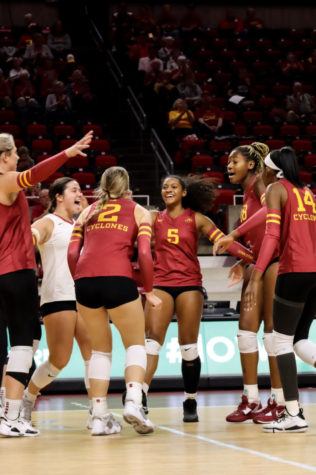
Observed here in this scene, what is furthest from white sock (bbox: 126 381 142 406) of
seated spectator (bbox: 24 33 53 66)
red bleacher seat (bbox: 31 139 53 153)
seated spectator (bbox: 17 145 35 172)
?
seated spectator (bbox: 24 33 53 66)

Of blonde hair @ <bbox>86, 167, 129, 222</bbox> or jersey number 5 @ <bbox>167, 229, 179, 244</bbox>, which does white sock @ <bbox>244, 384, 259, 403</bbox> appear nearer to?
jersey number 5 @ <bbox>167, 229, 179, 244</bbox>

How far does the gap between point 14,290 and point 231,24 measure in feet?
56.4

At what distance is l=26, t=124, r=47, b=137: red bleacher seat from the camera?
1617 cm

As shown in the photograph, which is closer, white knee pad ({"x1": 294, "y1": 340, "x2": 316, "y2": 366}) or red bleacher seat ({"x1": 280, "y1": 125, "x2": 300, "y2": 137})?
white knee pad ({"x1": 294, "y1": 340, "x2": 316, "y2": 366})

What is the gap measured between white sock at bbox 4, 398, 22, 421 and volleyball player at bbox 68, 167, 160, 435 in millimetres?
550

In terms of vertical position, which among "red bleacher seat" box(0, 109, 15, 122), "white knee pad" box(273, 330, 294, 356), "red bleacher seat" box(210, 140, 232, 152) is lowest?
"red bleacher seat" box(210, 140, 232, 152)

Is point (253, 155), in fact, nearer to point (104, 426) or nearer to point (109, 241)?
point (109, 241)

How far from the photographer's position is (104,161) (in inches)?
614

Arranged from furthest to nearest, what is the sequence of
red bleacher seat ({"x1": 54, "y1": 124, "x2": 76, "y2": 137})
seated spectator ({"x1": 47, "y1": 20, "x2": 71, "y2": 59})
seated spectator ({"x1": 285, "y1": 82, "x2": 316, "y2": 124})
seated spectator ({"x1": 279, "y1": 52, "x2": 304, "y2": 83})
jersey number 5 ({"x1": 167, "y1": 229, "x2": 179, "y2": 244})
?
seated spectator ({"x1": 279, "y1": 52, "x2": 304, "y2": 83}), seated spectator ({"x1": 47, "y1": 20, "x2": 71, "y2": 59}), seated spectator ({"x1": 285, "y1": 82, "x2": 316, "y2": 124}), red bleacher seat ({"x1": 54, "y1": 124, "x2": 76, "y2": 137}), jersey number 5 ({"x1": 167, "y1": 229, "x2": 179, "y2": 244})

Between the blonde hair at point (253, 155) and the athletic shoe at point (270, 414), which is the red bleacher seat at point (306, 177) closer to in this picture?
the blonde hair at point (253, 155)

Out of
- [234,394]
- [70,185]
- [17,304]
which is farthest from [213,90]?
[17,304]

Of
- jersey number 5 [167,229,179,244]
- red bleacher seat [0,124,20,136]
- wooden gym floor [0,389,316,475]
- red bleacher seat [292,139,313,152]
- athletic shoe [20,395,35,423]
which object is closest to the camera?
wooden gym floor [0,389,316,475]

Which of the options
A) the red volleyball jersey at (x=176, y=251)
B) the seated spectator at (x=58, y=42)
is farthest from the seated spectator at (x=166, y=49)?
the red volleyball jersey at (x=176, y=251)

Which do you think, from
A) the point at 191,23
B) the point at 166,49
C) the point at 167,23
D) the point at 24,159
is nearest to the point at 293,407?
the point at 24,159
